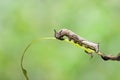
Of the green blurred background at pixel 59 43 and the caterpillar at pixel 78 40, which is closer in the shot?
the caterpillar at pixel 78 40

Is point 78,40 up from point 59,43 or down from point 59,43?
up

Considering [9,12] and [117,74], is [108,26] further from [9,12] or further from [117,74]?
[9,12]

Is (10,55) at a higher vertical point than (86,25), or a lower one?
lower

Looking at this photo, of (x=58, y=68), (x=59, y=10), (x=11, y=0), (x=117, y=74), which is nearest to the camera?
(x=117, y=74)

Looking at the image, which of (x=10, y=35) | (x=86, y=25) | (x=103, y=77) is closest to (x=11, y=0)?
(x=10, y=35)

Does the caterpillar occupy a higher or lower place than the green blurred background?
higher

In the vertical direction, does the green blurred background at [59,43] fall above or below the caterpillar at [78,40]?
below

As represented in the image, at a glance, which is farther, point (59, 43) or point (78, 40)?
point (59, 43)

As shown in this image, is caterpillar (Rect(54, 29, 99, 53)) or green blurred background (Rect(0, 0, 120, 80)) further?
green blurred background (Rect(0, 0, 120, 80))
